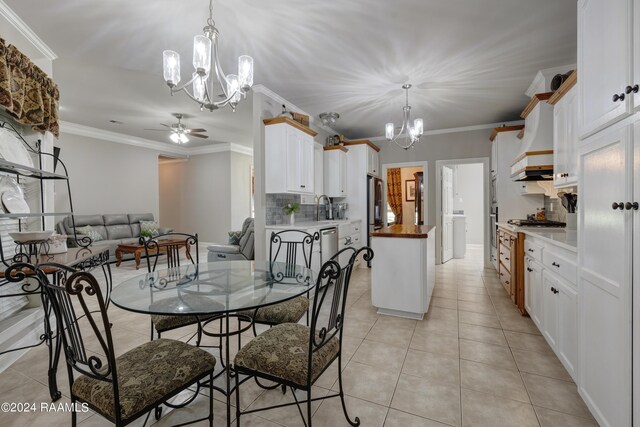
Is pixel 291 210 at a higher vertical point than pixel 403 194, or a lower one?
lower

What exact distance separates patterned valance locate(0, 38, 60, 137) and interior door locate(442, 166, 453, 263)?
5921mm

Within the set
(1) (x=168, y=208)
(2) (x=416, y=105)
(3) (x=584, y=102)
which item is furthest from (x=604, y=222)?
(1) (x=168, y=208)

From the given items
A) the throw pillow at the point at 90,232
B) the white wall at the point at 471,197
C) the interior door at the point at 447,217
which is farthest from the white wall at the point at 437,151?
the throw pillow at the point at 90,232

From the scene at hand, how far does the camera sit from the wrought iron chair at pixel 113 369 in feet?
3.38

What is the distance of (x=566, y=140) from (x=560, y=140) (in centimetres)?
16

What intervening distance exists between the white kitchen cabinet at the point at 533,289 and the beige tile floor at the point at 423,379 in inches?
6.1

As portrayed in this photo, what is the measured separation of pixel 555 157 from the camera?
9.76 feet

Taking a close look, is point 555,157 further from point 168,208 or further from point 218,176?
point 168,208

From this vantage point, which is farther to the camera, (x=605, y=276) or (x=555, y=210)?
(x=555, y=210)

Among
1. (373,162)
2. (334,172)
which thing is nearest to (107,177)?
(334,172)

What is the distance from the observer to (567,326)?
75.3 inches

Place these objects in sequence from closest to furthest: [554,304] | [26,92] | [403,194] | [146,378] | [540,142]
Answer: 1. [146,378]
2. [554,304]
3. [26,92]
4. [540,142]
5. [403,194]

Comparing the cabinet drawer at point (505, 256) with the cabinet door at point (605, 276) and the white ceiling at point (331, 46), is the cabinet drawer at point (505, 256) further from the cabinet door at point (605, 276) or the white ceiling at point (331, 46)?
the white ceiling at point (331, 46)

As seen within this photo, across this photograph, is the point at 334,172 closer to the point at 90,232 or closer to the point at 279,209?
the point at 279,209
